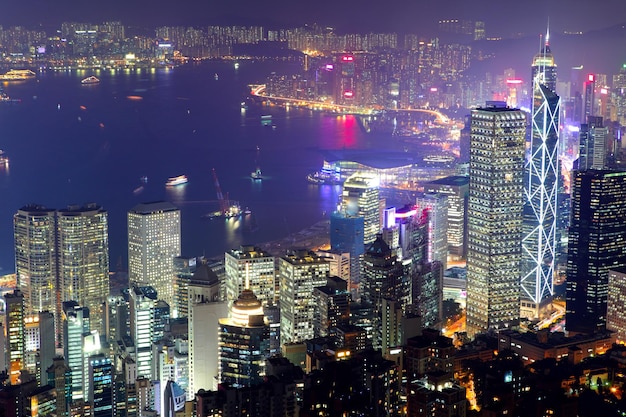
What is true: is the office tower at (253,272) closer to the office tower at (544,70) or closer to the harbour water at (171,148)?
the harbour water at (171,148)

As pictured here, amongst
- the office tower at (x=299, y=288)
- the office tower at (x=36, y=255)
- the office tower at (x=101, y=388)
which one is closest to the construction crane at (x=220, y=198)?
the office tower at (x=36, y=255)

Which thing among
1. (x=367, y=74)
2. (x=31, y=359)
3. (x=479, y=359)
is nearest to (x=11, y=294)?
(x=31, y=359)

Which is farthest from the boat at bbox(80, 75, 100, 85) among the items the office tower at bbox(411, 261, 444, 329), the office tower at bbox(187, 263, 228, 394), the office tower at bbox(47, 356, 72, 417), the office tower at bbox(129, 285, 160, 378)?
the office tower at bbox(47, 356, 72, 417)

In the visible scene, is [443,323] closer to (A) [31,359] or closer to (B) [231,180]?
(A) [31,359]

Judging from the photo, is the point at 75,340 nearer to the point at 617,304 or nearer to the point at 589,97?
the point at 617,304

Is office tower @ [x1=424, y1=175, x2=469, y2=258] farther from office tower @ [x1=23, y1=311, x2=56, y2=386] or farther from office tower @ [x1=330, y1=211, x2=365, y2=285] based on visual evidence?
office tower @ [x1=23, y1=311, x2=56, y2=386]

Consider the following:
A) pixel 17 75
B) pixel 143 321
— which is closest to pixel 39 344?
pixel 143 321
